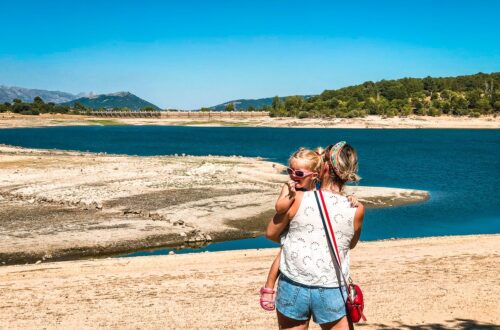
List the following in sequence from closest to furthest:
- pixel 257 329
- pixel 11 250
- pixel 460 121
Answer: pixel 257 329, pixel 11 250, pixel 460 121

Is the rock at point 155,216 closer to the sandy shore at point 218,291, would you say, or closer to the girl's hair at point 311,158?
the sandy shore at point 218,291

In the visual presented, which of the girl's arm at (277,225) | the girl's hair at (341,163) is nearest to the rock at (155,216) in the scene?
the girl's arm at (277,225)

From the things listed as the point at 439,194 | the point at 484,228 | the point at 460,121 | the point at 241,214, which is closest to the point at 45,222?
the point at 241,214

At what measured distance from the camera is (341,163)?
17.9 feet

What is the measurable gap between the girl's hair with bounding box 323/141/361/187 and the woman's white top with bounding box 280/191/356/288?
0.64 ft

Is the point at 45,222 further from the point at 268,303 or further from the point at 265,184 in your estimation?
the point at 268,303

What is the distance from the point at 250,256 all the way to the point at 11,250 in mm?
9684

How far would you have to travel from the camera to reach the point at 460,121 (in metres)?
172

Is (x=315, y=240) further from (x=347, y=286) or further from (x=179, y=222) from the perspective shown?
(x=179, y=222)

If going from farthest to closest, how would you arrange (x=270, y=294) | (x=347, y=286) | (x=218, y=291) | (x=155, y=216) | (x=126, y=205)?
(x=126, y=205) < (x=155, y=216) < (x=218, y=291) < (x=270, y=294) < (x=347, y=286)

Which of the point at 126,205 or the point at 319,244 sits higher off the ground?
the point at 319,244

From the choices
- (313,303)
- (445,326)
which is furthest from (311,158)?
(445,326)

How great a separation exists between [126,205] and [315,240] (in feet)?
85.5

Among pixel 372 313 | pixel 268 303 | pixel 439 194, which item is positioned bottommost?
pixel 439 194
